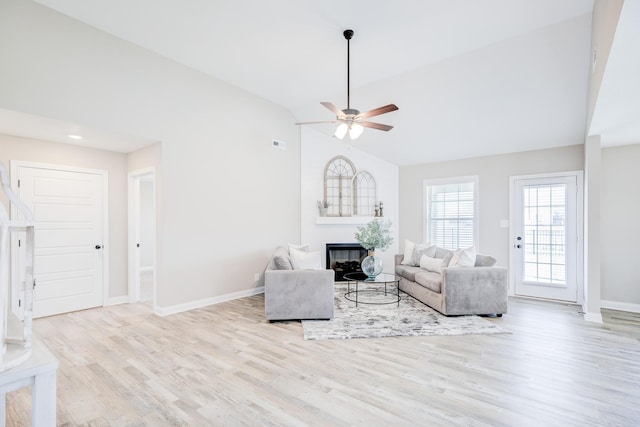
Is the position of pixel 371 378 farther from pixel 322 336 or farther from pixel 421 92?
pixel 421 92

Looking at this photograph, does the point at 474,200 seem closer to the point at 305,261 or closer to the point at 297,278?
the point at 305,261

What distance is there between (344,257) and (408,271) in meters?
1.60

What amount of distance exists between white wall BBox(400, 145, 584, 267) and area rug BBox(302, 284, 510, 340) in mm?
2069

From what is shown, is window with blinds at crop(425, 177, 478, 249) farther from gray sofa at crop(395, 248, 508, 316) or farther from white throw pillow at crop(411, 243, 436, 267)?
gray sofa at crop(395, 248, 508, 316)

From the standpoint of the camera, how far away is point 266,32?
3.76 m

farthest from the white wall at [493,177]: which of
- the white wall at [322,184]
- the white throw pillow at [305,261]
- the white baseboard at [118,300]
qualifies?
the white baseboard at [118,300]

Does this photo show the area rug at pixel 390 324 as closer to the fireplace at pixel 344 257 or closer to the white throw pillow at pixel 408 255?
the white throw pillow at pixel 408 255

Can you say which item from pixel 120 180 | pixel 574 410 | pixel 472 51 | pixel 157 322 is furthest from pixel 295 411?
pixel 120 180

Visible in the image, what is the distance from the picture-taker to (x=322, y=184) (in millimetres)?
6750

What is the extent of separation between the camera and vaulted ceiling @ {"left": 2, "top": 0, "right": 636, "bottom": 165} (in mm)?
3307

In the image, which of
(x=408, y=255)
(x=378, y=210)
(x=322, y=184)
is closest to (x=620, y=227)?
(x=408, y=255)

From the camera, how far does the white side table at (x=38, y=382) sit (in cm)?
104

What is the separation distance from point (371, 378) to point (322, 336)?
98cm

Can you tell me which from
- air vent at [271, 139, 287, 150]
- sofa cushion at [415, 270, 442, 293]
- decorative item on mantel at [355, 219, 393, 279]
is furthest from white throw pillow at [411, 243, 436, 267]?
air vent at [271, 139, 287, 150]
